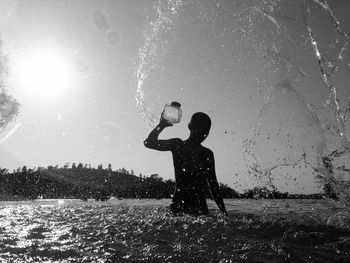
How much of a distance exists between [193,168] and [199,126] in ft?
2.93

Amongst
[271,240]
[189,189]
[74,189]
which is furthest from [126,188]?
[271,240]

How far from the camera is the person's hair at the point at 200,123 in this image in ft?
23.0

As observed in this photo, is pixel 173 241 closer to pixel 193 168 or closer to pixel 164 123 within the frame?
pixel 193 168

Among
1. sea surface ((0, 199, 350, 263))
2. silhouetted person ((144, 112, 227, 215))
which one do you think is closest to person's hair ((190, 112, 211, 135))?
silhouetted person ((144, 112, 227, 215))

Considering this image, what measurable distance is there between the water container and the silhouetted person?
1.74ft

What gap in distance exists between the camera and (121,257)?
3988 millimetres

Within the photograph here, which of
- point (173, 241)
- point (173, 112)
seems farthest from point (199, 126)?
point (173, 241)

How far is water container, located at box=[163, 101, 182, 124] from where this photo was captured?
21.5 feet

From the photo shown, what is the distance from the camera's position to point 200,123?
23.0 feet

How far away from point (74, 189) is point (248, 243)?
2452 cm

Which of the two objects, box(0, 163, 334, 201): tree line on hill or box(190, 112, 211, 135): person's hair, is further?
box(0, 163, 334, 201): tree line on hill

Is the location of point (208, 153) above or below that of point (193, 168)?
above

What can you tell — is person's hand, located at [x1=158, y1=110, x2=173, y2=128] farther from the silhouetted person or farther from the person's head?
the person's head

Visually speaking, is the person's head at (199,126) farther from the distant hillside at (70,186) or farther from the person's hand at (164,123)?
the distant hillside at (70,186)
